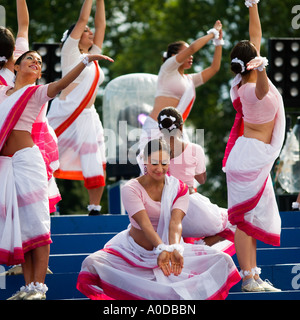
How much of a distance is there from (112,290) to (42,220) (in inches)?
26.4

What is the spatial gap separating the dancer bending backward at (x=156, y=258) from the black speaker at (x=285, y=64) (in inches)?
200

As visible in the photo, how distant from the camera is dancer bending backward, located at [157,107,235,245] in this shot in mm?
6625

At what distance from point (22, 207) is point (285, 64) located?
222 inches

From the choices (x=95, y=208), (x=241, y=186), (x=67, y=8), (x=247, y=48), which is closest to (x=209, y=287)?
(x=241, y=186)

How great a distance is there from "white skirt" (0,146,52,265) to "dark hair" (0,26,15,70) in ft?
3.02

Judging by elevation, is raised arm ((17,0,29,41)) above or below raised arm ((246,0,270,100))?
above

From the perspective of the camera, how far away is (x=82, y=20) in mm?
7922

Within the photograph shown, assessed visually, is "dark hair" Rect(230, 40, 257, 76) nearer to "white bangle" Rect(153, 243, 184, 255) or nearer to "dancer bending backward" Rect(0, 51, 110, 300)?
"dancer bending backward" Rect(0, 51, 110, 300)

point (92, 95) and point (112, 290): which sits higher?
point (92, 95)

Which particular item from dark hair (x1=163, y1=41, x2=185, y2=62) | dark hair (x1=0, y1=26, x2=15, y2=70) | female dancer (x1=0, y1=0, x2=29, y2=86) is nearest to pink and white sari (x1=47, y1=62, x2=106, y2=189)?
dark hair (x1=163, y1=41, x2=185, y2=62)

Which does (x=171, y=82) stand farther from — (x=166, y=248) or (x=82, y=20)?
(x=166, y=248)

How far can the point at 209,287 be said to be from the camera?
5.41 meters

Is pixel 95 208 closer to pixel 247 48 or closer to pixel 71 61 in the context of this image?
pixel 71 61

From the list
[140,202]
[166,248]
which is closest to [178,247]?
[166,248]
